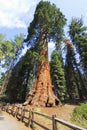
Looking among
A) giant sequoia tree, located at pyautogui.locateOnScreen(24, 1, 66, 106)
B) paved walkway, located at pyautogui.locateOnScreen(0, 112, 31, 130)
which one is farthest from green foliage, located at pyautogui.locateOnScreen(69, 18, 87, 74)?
paved walkway, located at pyautogui.locateOnScreen(0, 112, 31, 130)

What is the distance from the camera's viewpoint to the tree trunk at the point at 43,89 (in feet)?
112

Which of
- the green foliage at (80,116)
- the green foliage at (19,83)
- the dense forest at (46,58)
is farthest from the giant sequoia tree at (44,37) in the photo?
the green foliage at (80,116)

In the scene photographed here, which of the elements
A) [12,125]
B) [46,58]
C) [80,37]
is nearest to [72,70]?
[80,37]

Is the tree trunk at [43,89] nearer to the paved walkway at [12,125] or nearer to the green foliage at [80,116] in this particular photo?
the paved walkway at [12,125]

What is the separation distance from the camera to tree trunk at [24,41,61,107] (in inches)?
1346

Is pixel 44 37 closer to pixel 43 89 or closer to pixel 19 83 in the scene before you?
pixel 43 89

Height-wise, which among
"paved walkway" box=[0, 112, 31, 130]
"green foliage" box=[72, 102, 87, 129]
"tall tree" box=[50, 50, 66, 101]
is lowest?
"paved walkway" box=[0, 112, 31, 130]

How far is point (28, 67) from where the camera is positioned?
51.1 metres

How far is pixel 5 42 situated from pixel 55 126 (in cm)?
2966

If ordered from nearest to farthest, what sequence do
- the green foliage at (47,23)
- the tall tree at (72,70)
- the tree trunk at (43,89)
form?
the tree trunk at (43,89) → the green foliage at (47,23) → the tall tree at (72,70)

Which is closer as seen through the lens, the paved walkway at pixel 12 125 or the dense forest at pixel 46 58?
the paved walkway at pixel 12 125

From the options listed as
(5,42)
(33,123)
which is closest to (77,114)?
(33,123)

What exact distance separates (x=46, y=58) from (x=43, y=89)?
4.93 metres

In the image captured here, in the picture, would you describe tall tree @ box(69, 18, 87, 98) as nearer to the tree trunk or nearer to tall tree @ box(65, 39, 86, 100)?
tall tree @ box(65, 39, 86, 100)
